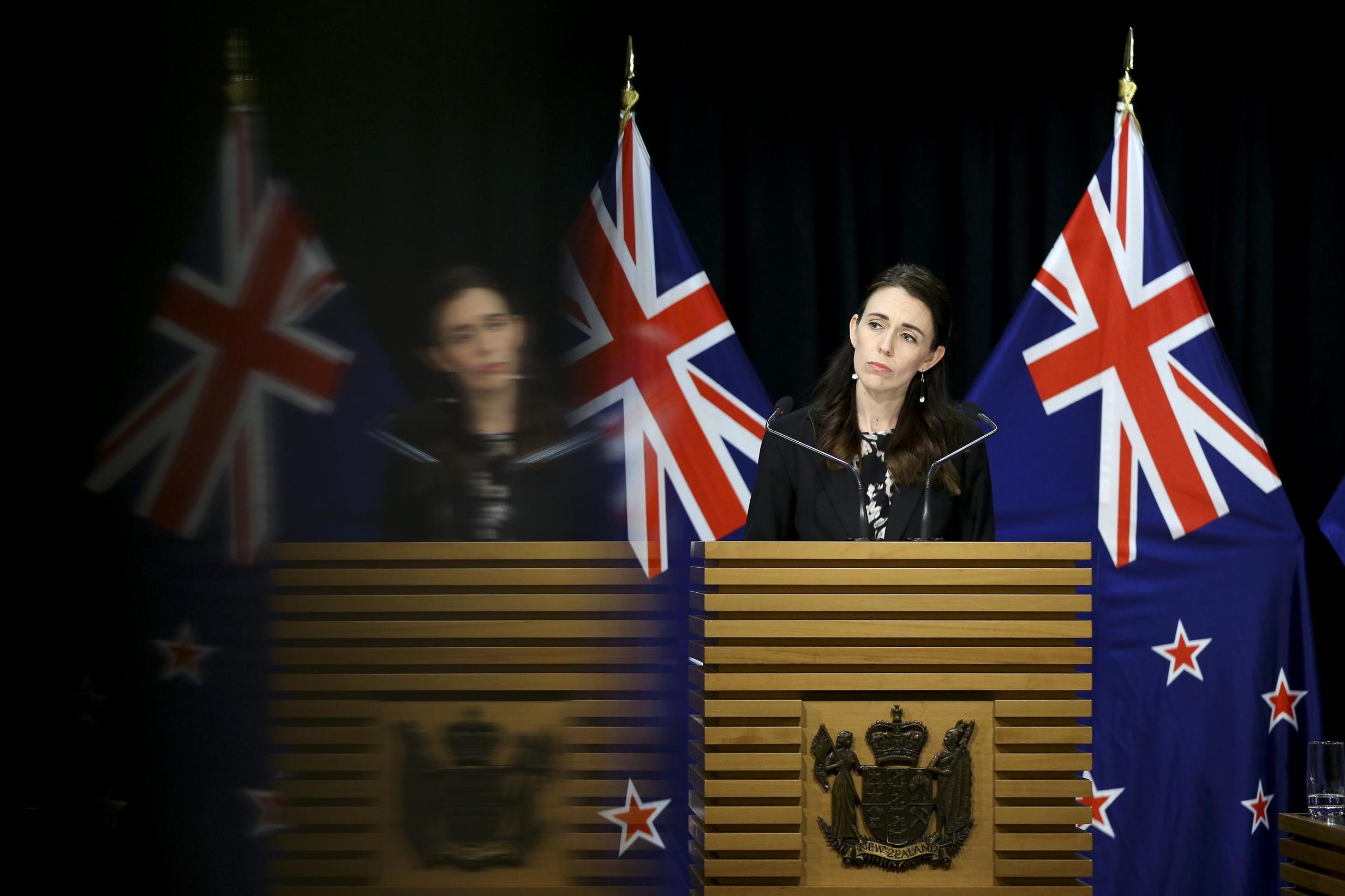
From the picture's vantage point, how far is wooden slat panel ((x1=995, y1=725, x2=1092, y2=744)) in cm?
151

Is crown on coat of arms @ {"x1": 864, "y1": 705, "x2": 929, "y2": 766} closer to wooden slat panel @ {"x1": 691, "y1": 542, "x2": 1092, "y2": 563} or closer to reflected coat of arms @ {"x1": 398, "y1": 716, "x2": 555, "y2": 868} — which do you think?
wooden slat panel @ {"x1": 691, "y1": 542, "x2": 1092, "y2": 563}

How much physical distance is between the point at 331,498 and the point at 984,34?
4.36 meters

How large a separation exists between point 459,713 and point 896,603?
1.44m

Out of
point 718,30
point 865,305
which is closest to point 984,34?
point 718,30

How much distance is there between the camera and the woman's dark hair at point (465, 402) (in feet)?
0.87

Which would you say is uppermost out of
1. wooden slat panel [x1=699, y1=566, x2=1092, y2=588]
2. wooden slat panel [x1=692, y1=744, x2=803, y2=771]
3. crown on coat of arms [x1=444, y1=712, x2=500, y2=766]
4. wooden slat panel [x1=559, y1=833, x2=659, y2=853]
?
wooden slat panel [x1=699, y1=566, x2=1092, y2=588]

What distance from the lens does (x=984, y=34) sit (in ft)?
14.0

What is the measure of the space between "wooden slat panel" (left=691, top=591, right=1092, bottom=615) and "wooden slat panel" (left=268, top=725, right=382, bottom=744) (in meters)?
1.45

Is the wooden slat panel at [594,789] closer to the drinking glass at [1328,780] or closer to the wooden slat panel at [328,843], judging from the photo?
the wooden slat panel at [328,843]

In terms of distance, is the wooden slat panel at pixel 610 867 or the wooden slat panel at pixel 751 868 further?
the wooden slat panel at pixel 751 868

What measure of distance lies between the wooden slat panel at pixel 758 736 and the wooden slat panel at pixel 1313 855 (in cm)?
199

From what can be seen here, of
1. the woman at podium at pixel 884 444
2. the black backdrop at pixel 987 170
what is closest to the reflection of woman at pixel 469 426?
the woman at podium at pixel 884 444

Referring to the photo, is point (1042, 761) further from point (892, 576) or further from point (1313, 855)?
point (1313, 855)

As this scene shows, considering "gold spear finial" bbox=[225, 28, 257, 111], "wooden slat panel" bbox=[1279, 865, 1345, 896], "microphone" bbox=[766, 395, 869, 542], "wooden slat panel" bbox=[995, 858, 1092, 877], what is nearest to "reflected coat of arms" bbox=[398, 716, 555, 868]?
"gold spear finial" bbox=[225, 28, 257, 111]
